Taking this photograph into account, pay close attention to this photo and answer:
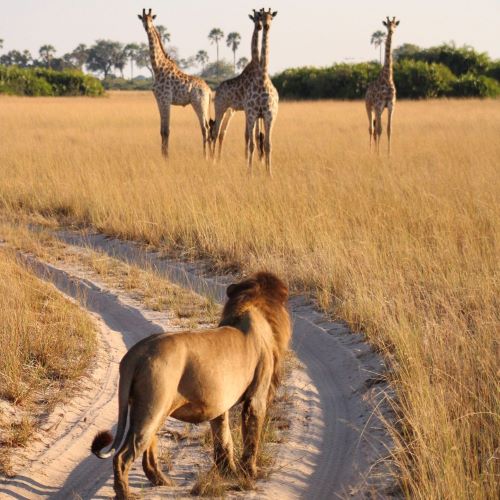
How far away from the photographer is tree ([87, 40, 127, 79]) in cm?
11531

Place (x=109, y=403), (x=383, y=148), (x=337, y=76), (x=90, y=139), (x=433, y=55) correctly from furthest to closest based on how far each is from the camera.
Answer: (x=433, y=55) < (x=337, y=76) < (x=90, y=139) < (x=383, y=148) < (x=109, y=403)

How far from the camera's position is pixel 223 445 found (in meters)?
3.98

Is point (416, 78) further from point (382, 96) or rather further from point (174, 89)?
point (174, 89)

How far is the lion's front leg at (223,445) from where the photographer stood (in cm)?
394

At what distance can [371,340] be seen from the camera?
5828 mm

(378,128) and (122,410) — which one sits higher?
(378,128)

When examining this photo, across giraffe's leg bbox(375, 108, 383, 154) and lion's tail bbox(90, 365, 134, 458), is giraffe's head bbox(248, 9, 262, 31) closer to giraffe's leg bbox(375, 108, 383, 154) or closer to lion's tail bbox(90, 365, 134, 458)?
giraffe's leg bbox(375, 108, 383, 154)

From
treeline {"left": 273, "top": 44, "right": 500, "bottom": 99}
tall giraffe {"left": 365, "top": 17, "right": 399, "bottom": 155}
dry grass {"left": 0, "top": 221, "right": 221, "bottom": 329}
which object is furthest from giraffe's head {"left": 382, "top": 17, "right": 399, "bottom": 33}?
treeline {"left": 273, "top": 44, "right": 500, "bottom": 99}

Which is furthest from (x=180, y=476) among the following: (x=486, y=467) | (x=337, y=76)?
(x=337, y=76)

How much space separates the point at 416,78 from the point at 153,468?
35619 millimetres

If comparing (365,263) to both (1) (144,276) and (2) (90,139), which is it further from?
(2) (90,139)

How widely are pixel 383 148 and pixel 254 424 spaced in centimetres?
1328

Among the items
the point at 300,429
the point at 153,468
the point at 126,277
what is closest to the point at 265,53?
the point at 126,277

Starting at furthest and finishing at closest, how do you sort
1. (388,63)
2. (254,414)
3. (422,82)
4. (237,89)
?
(422,82)
(388,63)
(237,89)
(254,414)
